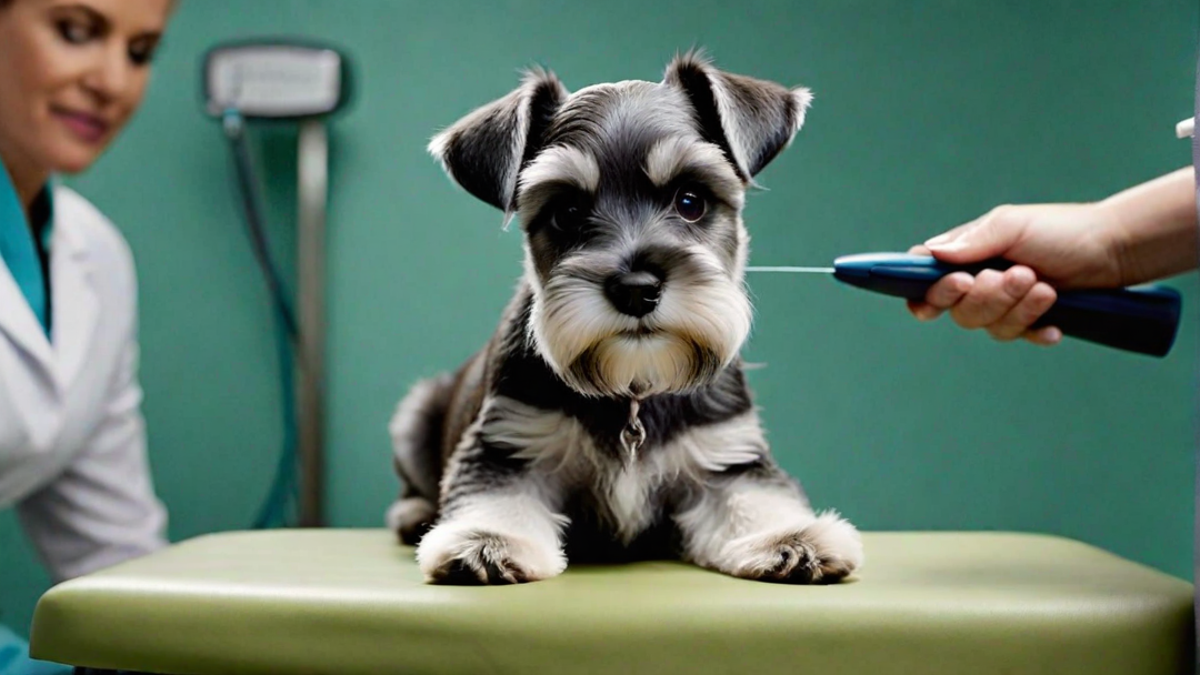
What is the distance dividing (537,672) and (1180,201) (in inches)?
31.1

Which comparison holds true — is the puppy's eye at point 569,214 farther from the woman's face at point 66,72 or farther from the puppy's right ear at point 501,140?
the woman's face at point 66,72

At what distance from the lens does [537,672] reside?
2.39ft

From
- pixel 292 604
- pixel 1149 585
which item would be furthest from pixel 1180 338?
pixel 292 604

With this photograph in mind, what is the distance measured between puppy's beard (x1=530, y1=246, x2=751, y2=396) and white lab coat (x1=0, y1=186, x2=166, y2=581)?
79 centimetres

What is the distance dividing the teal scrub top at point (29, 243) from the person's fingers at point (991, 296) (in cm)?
113

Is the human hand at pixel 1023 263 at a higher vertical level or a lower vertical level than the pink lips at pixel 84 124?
lower

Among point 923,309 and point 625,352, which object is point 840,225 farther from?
point 625,352

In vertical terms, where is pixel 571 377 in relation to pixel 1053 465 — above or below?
above

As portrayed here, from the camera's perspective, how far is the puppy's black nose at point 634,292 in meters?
0.80

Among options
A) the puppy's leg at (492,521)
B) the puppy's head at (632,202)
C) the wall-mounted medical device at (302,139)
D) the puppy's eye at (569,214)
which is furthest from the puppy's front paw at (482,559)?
the wall-mounted medical device at (302,139)

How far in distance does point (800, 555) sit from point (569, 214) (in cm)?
35

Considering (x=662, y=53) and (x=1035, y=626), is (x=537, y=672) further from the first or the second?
(x=662, y=53)

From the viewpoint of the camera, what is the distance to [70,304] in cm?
137

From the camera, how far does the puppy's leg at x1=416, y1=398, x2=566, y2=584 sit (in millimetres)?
831
